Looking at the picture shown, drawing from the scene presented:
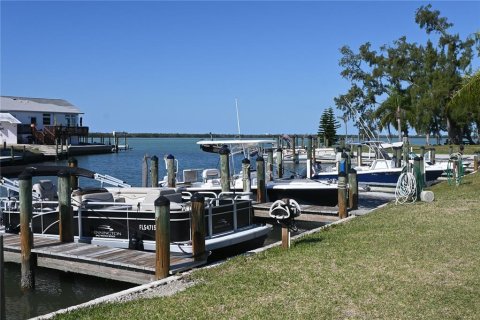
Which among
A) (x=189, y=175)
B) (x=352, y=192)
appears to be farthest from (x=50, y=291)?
(x=189, y=175)

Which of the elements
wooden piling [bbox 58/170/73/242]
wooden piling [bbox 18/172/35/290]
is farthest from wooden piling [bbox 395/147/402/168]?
wooden piling [bbox 18/172/35/290]

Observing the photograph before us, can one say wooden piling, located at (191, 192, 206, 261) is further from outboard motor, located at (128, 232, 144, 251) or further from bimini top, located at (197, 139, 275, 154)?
bimini top, located at (197, 139, 275, 154)

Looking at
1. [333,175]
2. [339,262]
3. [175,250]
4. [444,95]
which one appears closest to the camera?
[339,262]

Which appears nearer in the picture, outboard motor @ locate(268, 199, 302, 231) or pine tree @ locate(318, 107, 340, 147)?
outboard motor @ locate(268, 199, 302, 231)

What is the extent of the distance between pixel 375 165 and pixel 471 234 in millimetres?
16249

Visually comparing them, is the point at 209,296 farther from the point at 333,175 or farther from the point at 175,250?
the point at 333,175

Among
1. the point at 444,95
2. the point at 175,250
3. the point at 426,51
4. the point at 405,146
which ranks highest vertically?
the point at 426,51

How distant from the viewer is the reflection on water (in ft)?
33.3

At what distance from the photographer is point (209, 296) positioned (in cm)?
752

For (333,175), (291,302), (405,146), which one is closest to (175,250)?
(291,302)

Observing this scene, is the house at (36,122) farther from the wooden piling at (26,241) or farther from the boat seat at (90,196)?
the wooden piling at (26,241)

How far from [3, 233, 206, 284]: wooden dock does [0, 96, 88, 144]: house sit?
51.3 meters

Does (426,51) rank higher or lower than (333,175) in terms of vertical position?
higher

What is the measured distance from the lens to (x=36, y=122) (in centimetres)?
6725
